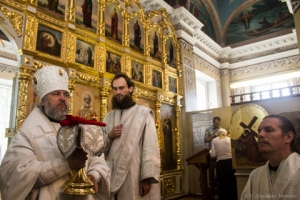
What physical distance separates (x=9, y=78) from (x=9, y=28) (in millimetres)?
5412

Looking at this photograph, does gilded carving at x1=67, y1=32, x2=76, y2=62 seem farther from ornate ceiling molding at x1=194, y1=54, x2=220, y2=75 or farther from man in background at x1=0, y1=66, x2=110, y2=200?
ornate ceiling molding at x1=194, y1=54, x2=220, y2=75

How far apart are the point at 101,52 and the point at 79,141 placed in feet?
18.1

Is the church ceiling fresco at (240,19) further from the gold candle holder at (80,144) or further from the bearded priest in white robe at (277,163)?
the gold candle holder at (80,144)

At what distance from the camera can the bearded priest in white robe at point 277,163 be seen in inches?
72.4

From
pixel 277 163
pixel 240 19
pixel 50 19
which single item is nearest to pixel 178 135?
pixel 50 19

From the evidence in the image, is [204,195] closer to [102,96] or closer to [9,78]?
[102,96]

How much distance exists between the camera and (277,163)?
1972 mm

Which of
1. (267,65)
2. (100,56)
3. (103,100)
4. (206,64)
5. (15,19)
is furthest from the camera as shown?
(267,65)

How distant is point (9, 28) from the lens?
480 cm

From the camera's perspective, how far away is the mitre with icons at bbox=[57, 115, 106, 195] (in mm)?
1402

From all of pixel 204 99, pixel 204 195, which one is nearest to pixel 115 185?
pixel 204 195

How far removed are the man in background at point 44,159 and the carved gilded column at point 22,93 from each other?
300cm

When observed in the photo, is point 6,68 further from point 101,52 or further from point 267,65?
point 267,65

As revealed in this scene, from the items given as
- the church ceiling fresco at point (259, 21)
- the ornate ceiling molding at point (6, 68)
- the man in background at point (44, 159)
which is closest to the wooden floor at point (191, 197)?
the man in background at point (44, 159)
